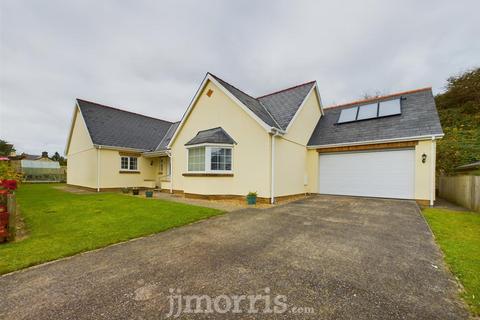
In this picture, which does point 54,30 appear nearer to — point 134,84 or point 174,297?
point 134,84

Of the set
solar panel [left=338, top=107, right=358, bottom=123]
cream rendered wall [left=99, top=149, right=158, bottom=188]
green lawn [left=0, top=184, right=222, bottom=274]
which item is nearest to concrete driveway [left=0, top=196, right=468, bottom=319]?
green lawn [left=0, top=184, right=222, bottom=274]

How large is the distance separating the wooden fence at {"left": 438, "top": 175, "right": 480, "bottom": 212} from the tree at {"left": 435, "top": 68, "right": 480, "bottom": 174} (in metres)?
2.00

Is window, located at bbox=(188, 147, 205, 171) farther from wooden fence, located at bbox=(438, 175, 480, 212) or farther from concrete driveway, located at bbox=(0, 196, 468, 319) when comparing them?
wooden fence, located at bbox=(438, 175, 480, 212)

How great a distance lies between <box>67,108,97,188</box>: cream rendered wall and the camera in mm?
15617

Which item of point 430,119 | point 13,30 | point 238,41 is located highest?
point 238,41

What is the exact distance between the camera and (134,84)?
67.3 ft

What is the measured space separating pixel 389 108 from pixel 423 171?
14.9 feet

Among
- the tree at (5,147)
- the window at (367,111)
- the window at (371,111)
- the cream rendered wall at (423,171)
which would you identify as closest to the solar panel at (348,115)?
the window at (371,111)

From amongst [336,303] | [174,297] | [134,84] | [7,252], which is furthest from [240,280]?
[134,84]

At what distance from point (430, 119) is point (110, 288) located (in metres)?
14.3

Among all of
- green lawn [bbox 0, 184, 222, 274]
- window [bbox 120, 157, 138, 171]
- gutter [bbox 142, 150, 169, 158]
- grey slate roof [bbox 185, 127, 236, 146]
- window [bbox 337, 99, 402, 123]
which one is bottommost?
green lawn [bbox 0, 184, 222, 274]

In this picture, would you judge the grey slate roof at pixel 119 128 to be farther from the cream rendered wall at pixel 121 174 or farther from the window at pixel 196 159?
the window at pixel 196 159

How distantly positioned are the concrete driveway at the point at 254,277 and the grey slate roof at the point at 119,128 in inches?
561

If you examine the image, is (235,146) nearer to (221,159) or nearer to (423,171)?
(221,159)
